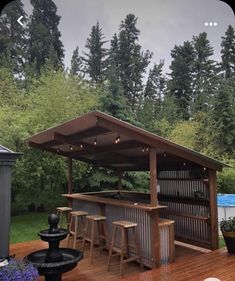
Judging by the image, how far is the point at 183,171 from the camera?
22.2 ft

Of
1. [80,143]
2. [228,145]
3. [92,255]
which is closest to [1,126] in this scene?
[80,143]

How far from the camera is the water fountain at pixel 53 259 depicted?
139 inches

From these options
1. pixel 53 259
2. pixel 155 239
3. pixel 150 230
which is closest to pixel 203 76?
pixel 150 230

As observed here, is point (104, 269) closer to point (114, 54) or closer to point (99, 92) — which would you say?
point (99, 92)

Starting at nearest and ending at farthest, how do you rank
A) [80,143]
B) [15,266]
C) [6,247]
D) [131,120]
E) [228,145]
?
1. [15,266]
2. [6,247]
3. [80,143]
4. [131,120]
5. [228,145]

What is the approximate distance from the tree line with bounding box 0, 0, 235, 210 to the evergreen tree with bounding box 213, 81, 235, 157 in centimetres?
5

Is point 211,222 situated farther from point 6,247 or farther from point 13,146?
point 13,146

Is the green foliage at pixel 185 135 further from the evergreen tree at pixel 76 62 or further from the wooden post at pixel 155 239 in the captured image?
the wooden post at pixel 155 239

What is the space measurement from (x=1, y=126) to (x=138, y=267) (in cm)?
647

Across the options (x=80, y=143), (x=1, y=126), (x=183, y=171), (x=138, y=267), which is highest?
(x=1, y=126)

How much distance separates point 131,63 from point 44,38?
5.95 metres

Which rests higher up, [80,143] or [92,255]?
[80,143]

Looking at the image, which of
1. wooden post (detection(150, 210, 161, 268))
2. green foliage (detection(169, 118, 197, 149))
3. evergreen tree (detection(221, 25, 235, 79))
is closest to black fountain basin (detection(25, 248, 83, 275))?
wooden post (detection(150, 210, 161, 268))

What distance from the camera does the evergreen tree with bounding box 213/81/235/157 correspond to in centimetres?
1513
